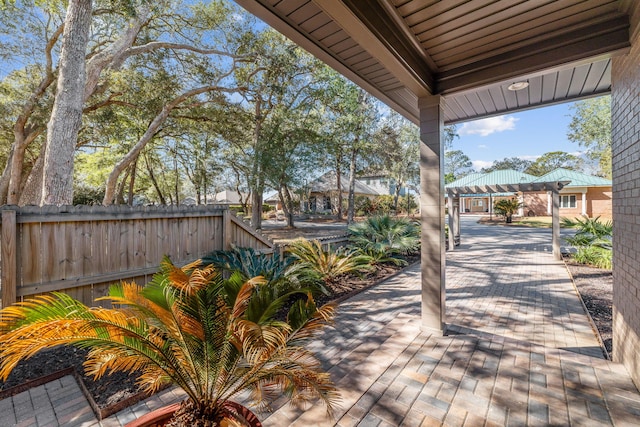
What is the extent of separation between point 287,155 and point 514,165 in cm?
5239

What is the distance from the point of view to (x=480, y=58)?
9.25 feet

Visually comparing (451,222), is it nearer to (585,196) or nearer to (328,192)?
(585,196)

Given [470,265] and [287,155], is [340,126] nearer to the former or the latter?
[287,155]

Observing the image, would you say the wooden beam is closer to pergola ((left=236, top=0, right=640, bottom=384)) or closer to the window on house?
pergola ((left=236, top=0, right=640, bottom=384))

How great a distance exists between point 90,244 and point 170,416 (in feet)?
8.79

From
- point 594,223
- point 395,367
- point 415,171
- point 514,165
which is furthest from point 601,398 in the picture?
point 514,165

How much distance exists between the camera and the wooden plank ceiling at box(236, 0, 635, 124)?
199 cm

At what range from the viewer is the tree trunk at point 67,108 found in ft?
19.6

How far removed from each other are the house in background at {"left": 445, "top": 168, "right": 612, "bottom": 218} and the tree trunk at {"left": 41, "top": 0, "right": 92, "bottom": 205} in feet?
51.0

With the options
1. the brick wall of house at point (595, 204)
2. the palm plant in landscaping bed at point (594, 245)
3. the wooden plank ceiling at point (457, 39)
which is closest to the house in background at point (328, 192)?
the brick wall of house at point (595, 204)

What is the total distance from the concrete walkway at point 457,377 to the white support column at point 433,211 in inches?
13.5

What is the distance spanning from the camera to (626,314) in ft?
8.14

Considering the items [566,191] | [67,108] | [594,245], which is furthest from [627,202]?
[566,191]

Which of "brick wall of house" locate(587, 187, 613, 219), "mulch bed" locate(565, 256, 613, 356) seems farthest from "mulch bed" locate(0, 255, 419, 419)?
"brick wall of house" locate(587, 187, 613, 219)
